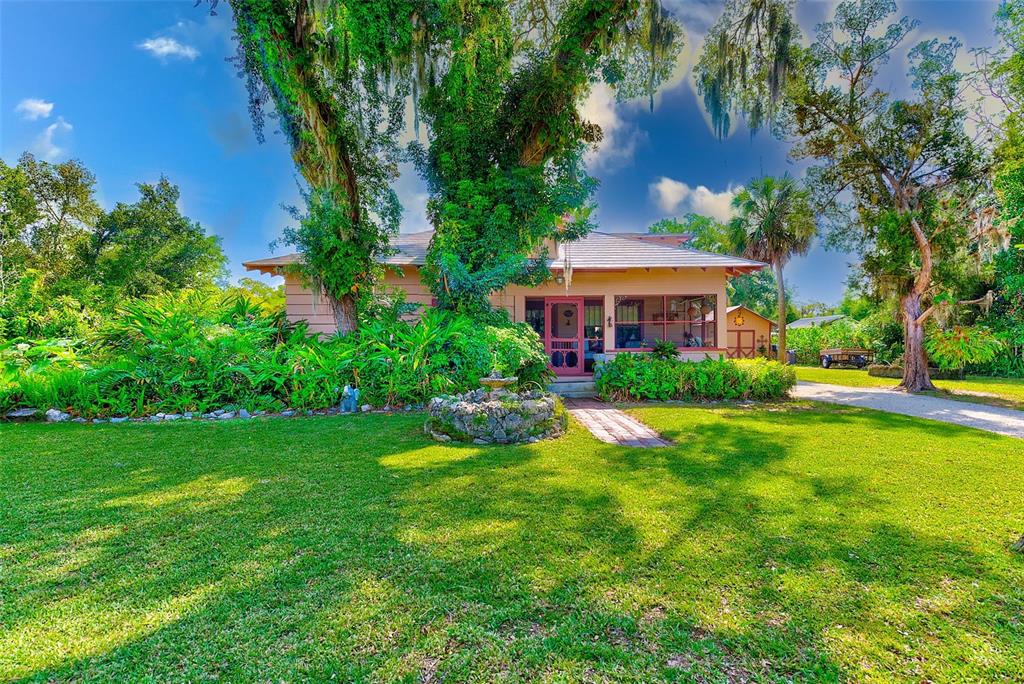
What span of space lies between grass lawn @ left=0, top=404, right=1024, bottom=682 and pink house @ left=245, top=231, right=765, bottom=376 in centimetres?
723

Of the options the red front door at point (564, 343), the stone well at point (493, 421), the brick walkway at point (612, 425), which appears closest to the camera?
the stone well at point (493, 421)

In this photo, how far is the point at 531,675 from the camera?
158cm

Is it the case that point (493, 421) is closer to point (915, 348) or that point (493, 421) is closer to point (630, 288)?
point (630, 288)

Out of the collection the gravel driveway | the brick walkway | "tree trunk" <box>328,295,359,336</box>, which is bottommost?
the brick walkway

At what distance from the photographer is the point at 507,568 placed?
231cm

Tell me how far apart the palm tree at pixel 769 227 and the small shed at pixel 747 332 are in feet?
8.66

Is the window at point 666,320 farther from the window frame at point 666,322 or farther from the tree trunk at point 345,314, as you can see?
the tree trunk at point 345,314

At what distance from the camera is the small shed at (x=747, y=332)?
22.5 metres

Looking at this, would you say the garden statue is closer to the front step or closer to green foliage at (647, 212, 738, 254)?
the front step

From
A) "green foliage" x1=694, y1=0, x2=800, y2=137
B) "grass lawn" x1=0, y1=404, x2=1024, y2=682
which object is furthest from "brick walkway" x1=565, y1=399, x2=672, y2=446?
"green foliage" x1=694, y1=0, x2=800, y2=137

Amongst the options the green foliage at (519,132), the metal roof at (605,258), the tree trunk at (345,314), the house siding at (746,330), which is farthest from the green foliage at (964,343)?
the tree trunk at (345,314)

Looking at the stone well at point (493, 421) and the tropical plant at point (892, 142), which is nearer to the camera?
the stone well at point (493, 421)

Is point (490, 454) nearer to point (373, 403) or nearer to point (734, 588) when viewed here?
point (734, 588)

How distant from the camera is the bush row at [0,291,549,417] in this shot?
6484mm
